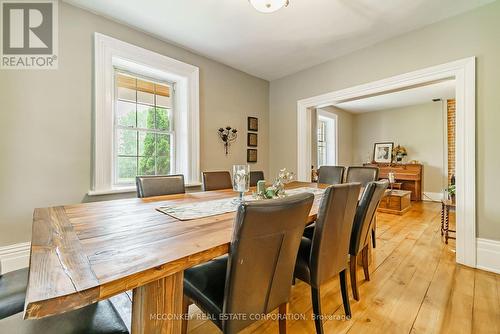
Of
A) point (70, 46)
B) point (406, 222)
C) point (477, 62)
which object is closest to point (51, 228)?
point (70, 46)

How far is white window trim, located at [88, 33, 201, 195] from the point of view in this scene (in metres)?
2.33

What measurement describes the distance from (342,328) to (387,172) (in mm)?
5346

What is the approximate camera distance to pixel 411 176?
5.37 meters

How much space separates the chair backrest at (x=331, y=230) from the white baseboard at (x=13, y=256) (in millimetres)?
2564

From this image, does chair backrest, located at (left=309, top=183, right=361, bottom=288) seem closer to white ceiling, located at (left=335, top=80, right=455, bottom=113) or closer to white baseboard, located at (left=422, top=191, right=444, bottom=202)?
white ceiling, located at (left=335, top=80, right=455, bottom=113)

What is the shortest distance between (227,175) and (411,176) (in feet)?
16.6

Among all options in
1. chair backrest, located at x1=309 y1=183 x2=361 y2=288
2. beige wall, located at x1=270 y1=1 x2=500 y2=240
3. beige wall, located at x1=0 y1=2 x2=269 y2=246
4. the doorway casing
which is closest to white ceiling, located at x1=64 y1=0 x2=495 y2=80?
beige wall, located at x1=270 y1=1 x2=500 y2=240

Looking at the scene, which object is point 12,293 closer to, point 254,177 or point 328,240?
point 328,240

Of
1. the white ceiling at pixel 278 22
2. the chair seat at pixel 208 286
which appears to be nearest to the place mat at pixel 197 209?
the chair seat at pixel 208 286

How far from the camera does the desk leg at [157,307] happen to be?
715 millimetres


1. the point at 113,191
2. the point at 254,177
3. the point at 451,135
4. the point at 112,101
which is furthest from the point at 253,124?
the point at 451,135

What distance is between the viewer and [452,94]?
4797 mm

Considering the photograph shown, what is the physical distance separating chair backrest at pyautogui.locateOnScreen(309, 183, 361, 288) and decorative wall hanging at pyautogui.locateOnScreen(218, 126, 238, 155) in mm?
2512

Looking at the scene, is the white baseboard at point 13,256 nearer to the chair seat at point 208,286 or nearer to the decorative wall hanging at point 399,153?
the chair seat at point 208,286
